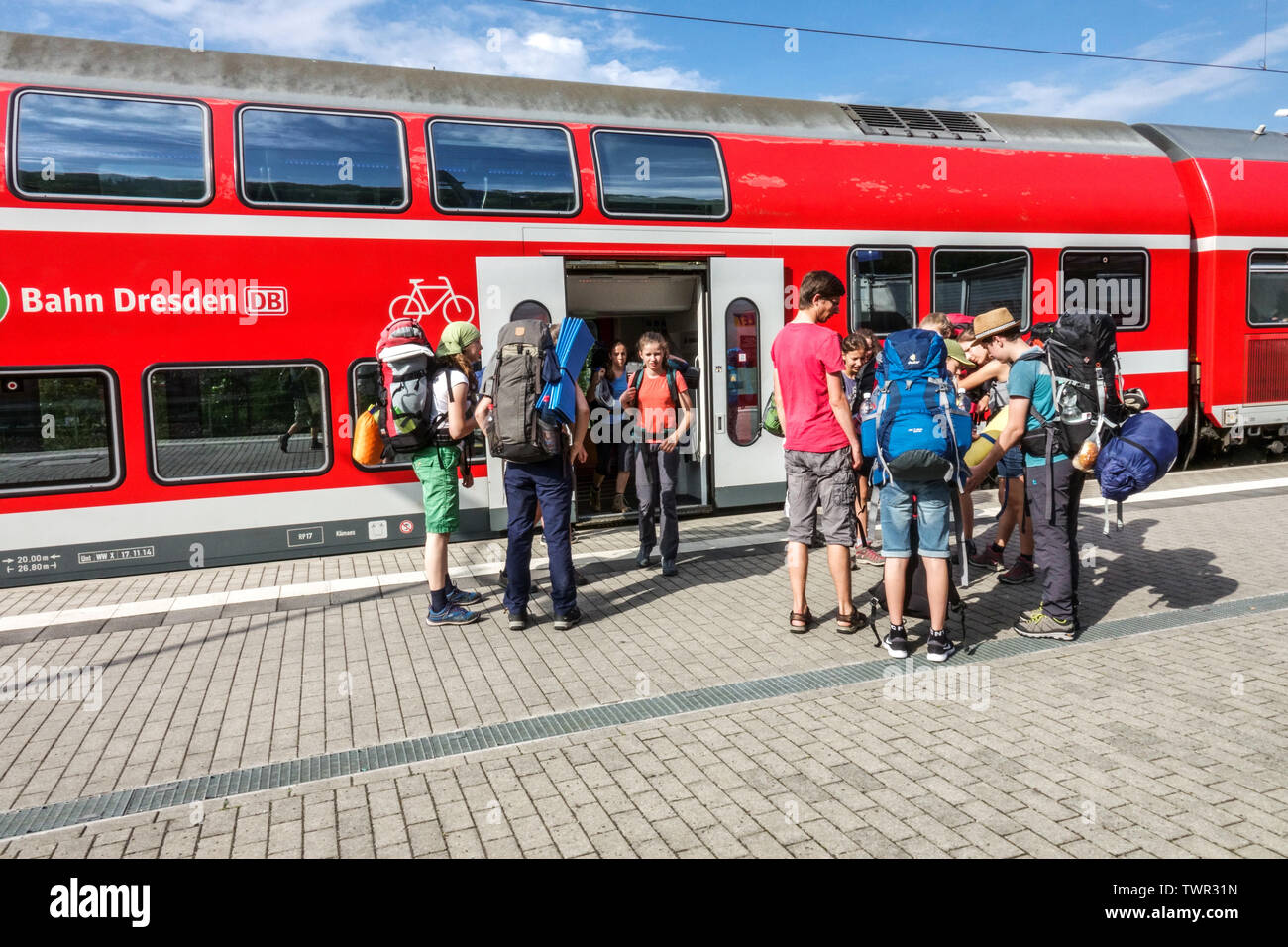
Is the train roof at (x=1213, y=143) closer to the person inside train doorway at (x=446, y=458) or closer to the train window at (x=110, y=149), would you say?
the person inside train doorway at (x=446, y=458)

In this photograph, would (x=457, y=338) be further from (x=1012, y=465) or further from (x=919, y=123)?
(x=919, y=123)

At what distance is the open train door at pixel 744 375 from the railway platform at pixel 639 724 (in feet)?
7.22

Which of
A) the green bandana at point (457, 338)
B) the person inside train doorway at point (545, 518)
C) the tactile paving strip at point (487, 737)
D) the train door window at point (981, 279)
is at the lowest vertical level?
the tactile paving strip at point (487, 737)

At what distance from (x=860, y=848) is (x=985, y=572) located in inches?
165

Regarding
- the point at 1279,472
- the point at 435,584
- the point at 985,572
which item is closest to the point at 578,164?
the point at 435,584

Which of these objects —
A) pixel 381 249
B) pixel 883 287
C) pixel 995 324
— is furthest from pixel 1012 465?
pixel 381 249

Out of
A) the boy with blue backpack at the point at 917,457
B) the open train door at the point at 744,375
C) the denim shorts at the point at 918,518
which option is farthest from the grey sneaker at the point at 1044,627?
the open train door at the point at 744,375

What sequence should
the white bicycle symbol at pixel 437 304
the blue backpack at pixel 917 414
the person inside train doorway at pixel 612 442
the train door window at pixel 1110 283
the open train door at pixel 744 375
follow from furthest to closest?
the train door window at pixel 1110 283
the person inside train doorway at pixel 612 442
the open train door at pixel 744 375
the white bicycle symbol at pixel 437 304
the blue backpack at pixel 917 414

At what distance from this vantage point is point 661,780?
12.0 ft

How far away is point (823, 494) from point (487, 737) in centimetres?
235

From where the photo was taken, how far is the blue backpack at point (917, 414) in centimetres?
476

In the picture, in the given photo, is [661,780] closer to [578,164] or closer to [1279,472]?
[578,164]

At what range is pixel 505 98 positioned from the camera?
8086 millimetres

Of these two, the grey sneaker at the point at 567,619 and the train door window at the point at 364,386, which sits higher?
the train door window at the point at 364,386
